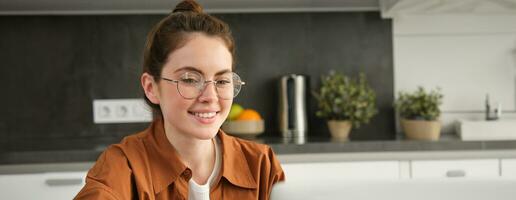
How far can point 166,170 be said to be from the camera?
3.73 ft

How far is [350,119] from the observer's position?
95.4 inches

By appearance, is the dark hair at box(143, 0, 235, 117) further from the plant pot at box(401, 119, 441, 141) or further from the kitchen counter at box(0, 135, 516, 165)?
the plant pot at box(401, 119, 441, 141)

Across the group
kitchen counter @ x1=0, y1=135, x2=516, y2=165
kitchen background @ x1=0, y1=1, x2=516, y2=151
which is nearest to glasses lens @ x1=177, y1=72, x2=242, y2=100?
kitchen counter @ x1=0, y1=135, x2=516, y2=165

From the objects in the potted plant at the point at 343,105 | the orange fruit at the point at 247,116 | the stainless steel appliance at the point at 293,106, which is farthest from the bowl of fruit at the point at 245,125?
the potted plant at the point at 343,105

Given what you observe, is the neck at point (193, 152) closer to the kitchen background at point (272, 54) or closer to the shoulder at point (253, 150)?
the shoulder at point (253, 150)

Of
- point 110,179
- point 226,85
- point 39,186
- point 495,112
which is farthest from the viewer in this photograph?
point 495,112

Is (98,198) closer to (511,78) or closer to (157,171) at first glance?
(157,171)

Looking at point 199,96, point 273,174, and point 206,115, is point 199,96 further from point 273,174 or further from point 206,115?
point 273,174

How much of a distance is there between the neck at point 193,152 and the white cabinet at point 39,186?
0.99 meters

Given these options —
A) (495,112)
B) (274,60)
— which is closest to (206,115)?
(274,60)

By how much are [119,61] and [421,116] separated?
131 centimetres

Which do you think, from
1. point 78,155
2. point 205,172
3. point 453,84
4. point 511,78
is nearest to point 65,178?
point 78,155

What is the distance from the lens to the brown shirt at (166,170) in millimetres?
1030

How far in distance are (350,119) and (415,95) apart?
0.33 meters
